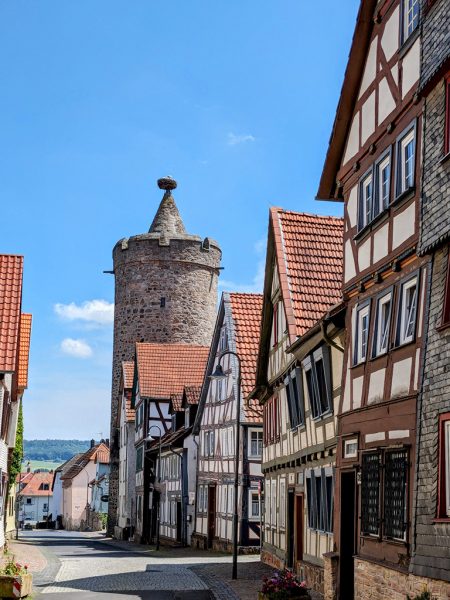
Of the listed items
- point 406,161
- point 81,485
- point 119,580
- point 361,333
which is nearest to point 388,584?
point 361,333

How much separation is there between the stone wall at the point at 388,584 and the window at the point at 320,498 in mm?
3167

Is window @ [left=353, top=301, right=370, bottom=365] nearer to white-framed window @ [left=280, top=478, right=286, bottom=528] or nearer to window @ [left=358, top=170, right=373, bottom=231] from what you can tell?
window @ [left=358, top=170, right=373, bottom=231]

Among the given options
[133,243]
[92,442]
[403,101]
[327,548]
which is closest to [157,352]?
[133,243]

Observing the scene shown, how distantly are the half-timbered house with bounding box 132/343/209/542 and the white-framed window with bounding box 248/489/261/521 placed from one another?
14447 millimetres

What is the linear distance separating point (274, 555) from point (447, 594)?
45.1ft

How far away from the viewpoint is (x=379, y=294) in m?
14.6

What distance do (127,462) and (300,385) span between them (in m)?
33.8

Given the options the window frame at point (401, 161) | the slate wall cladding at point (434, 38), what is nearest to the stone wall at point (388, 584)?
the window frame at point (401, 161)

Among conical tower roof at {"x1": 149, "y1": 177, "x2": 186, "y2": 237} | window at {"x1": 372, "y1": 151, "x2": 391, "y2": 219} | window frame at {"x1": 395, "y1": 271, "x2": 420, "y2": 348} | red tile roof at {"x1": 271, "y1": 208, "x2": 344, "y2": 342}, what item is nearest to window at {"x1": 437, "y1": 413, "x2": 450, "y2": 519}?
window frame at {"x1": 395, "y1": 271, "x2": 420, "y2": 348}

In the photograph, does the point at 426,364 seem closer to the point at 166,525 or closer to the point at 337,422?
the point at 337,422

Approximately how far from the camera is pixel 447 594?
10906 mm

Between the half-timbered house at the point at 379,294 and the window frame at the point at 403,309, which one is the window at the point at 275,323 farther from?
the window frame at the point at 403,309

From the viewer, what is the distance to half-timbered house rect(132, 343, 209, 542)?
155 feet

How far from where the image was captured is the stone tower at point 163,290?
53.5 metres
